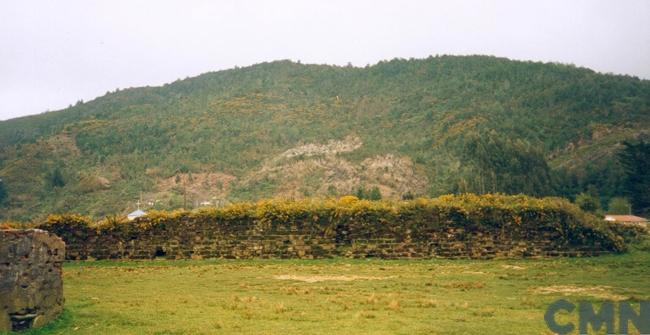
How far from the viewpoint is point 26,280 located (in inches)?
348

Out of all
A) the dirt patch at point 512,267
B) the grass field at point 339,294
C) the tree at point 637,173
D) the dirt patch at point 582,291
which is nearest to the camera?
the grass field at point 339,294

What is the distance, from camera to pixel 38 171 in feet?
209

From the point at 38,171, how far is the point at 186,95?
3527 centimetres

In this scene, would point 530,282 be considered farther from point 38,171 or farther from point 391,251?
point 38,171

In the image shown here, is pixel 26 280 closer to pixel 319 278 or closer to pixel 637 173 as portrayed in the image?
pixel 319 278

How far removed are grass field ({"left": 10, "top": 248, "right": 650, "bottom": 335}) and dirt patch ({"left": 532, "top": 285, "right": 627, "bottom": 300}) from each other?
0.8 inches

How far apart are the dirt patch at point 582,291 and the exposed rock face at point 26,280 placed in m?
8.67

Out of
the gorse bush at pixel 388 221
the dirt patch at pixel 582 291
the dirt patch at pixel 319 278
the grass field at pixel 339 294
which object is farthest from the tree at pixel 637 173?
the dirt patch at pixel 319 278

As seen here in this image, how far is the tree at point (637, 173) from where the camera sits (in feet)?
154

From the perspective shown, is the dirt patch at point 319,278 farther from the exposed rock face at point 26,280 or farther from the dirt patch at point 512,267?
the exposed rock face at point 26,280

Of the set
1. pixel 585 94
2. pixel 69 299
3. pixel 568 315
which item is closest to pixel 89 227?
pixel 69 299

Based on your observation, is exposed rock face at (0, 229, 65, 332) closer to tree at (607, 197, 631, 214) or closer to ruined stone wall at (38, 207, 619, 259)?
ruined stone wall at (38, 207, 619, 259)

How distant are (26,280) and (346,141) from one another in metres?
60.4

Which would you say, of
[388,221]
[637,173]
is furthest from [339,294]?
[637,173]
